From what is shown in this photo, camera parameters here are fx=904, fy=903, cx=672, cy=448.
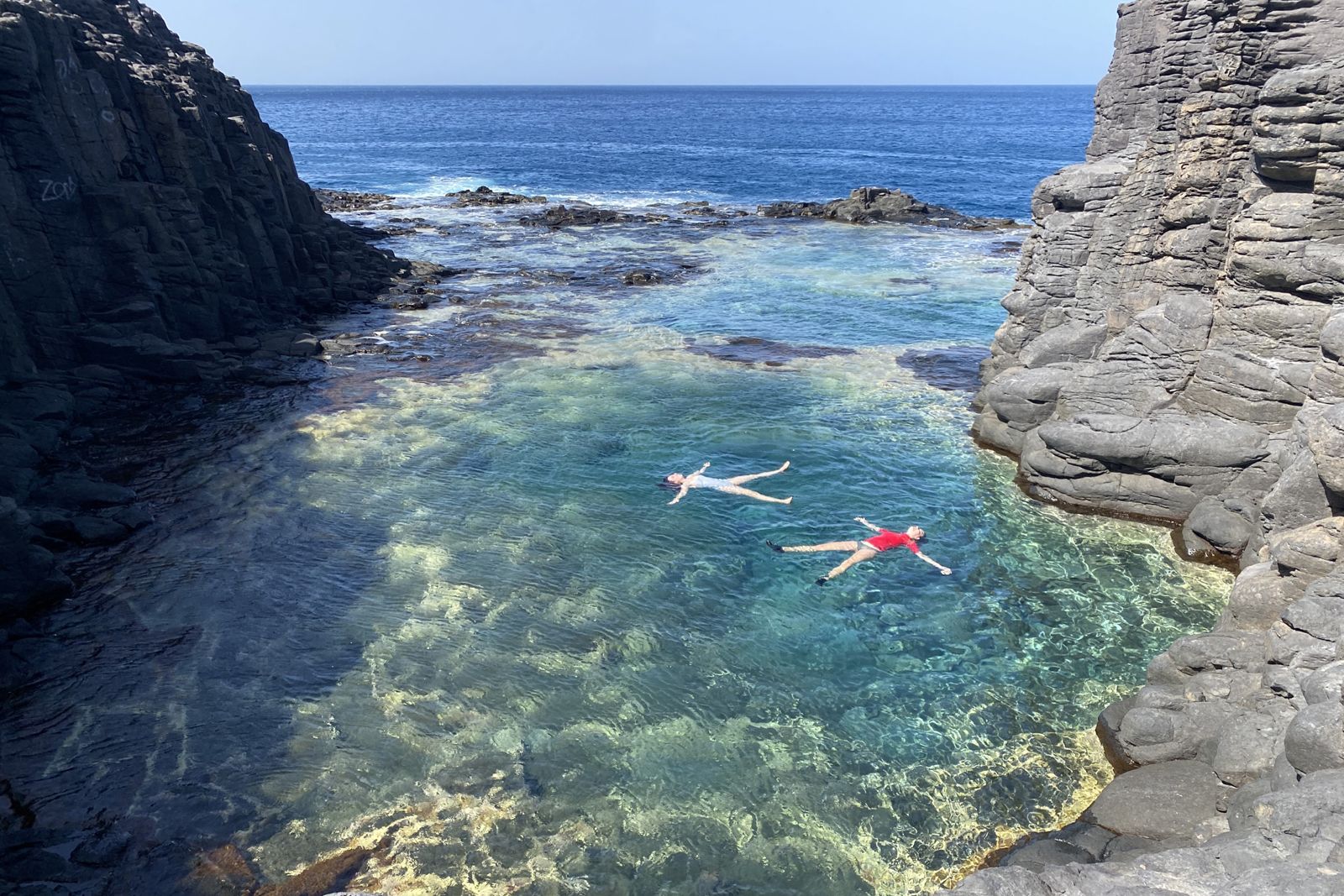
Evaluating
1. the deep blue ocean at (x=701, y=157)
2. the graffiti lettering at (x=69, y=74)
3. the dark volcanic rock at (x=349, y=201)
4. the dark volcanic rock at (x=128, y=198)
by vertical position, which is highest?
the graffiti lettering at (x=69, y=74)

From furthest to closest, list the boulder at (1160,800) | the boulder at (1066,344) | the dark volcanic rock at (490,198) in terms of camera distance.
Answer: the dark volcanic rock at (490,198) → the boulder at (1066,344) → the boulder at (1160,800)

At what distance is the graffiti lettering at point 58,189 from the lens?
2583cm

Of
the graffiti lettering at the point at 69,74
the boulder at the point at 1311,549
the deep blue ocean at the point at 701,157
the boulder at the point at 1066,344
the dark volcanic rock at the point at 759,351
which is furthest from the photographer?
the deep blue ocean at the point at 701,157

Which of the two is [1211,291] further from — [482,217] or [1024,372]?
[482,217]

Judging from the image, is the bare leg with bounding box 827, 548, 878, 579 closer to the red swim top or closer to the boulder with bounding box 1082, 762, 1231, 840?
the red swim top

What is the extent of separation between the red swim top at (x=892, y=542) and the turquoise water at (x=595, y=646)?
276 millimetres

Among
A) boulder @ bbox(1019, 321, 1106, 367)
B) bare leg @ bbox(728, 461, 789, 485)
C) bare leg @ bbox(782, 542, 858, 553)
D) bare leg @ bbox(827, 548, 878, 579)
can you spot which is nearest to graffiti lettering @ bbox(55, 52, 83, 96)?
bare leg @ bbox(728, 461, 789, 485)

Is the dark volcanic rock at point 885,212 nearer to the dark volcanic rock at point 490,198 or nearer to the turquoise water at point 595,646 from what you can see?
the dark volcanic rock at point 490,198

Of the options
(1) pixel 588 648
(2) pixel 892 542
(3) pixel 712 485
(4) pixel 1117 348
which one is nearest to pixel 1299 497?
(4) pixel 1117 348

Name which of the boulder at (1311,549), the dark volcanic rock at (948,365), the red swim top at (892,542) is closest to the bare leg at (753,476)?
the red swim top at (892,542)

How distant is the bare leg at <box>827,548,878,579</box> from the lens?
18125mm

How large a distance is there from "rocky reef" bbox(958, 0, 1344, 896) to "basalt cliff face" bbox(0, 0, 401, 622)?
18549 millimetres

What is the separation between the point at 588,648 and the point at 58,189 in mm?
22246

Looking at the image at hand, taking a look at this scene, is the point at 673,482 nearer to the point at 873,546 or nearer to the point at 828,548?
the point at 828,548
